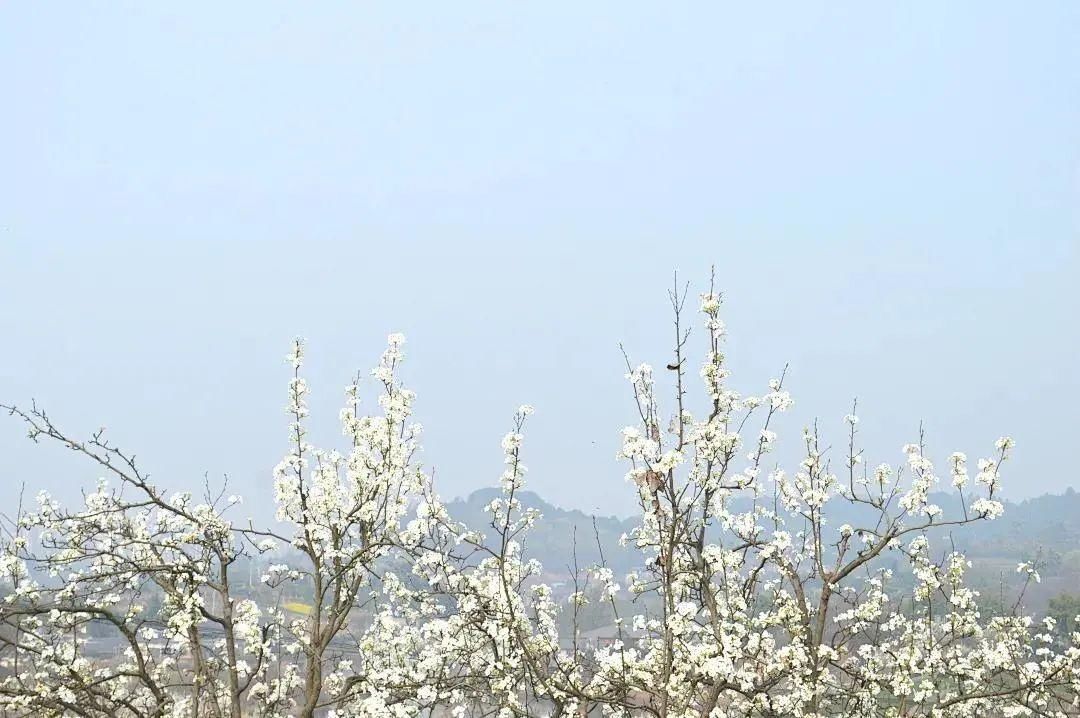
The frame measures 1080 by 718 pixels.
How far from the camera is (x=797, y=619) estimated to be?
8.82 meters

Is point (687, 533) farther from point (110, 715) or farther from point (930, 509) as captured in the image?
point (110, 715)

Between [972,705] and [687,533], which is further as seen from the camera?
[972,705]

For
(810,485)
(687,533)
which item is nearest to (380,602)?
(687,533)

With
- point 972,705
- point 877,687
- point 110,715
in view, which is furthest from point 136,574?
point 972,705

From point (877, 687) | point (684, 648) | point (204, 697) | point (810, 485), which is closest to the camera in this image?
point (684, 648)

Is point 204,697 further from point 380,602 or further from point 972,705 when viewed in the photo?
point 972,705

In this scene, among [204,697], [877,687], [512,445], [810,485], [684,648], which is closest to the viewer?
[684,648]

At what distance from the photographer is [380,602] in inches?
446

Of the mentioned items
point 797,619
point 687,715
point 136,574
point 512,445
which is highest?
point 512,445

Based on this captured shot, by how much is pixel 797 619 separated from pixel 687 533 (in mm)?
1989

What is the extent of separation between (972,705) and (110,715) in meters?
10.1

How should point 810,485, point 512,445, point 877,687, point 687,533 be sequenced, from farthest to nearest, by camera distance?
point 810,485 < point 877,687 < point 512,445 < point 687,533

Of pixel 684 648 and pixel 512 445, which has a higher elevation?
pixel 512 445

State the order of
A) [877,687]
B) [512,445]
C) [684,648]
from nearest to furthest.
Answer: [684,648]
[512,445]
[877,687]
